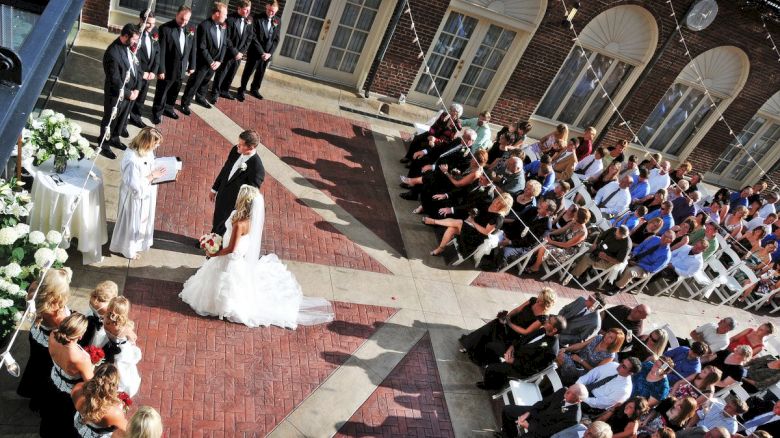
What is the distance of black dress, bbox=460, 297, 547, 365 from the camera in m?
7.82

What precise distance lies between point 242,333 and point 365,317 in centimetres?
172

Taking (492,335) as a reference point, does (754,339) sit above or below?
above

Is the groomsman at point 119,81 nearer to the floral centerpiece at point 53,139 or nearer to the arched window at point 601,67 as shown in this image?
the floral centerpiece at point 53,139

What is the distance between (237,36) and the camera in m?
10.4

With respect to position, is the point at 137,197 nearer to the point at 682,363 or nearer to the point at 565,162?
the point at 682,363

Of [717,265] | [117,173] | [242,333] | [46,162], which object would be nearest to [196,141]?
[117,173]

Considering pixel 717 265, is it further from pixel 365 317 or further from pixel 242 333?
pixel 242 333

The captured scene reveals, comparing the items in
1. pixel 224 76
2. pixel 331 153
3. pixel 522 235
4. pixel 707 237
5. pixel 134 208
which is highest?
pixel 707 237

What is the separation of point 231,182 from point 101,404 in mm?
3694

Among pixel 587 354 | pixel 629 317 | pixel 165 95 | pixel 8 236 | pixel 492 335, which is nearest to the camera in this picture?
pixel 8 236

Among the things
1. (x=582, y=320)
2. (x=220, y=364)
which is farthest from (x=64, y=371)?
(x=582, y=320)

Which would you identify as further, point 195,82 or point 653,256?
point 653,256

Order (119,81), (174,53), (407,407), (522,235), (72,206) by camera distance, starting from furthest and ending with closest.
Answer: (522,235)
(174,53)
(119,81)
(407,407)
(72,206)

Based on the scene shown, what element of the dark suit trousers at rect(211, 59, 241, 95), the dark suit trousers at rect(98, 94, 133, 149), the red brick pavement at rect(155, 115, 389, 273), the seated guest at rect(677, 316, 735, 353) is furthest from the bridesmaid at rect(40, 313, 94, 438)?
the seated guest at rect(677, 316, 735, 353)
